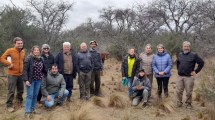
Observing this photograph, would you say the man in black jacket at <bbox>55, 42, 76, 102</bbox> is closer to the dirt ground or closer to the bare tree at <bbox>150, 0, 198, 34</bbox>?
the dirt ground

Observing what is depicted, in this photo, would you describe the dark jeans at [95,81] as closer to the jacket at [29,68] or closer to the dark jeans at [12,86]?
the dark jeans at [12,86]

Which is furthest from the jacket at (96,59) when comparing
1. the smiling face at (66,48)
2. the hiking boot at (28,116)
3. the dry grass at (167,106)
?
the hiking boot at (28,116)

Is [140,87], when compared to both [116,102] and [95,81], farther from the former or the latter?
[95,81]

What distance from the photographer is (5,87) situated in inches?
419

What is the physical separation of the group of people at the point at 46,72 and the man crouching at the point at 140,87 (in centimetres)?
132

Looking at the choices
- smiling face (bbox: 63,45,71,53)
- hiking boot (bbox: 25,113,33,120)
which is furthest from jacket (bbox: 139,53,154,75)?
hiking boot (bbox: 25,113,33,120)

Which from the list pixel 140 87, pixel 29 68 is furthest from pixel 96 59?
pixel 29 68

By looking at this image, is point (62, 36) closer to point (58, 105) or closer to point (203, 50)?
point (203, 50)

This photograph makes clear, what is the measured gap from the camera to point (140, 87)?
863 centimetres

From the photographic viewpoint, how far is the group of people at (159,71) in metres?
8.09

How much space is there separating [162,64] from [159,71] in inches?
8.3

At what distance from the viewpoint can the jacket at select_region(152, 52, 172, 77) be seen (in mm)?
8703

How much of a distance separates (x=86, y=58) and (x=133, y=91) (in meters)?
1.58

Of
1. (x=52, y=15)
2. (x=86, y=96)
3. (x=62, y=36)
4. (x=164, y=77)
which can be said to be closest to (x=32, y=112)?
(x=86, y=96)
